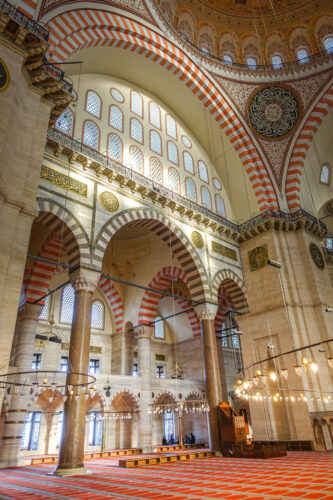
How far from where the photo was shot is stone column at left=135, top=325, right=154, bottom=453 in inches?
456

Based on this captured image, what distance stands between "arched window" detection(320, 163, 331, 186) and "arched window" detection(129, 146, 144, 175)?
8.47 meters

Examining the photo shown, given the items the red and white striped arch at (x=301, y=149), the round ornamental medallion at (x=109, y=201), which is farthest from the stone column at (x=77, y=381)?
the red and white striped arch at (x=301, y=149)

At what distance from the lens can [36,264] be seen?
10023mm

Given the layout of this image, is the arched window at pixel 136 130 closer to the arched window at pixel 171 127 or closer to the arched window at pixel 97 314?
the arched window at pixel 171 127

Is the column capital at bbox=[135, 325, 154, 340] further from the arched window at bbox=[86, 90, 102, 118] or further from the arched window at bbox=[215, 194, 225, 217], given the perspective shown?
the arched window at bbox=[86, 90, 102, 118]

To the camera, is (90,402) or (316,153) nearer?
(90,402)

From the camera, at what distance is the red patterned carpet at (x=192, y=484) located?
13.5 ft

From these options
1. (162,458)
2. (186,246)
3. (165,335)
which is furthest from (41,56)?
(165,335)

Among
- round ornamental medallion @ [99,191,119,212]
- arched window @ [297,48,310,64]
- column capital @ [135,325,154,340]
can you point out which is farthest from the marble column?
arched window @ [297,48,310,64]

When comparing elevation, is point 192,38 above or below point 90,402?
above

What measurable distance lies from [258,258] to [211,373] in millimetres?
4520

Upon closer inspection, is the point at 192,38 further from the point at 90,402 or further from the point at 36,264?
the point at 90,402

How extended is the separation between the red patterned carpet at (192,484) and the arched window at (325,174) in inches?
468

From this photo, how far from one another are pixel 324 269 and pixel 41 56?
436 inches
